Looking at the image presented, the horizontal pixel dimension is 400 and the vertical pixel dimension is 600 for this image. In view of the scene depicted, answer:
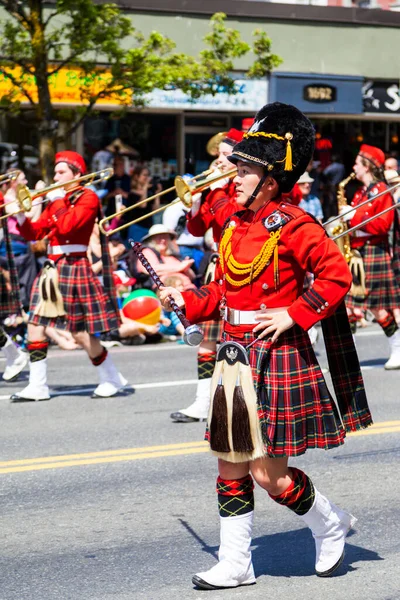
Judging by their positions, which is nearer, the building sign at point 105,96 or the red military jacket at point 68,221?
the red military jacket at point 68,221

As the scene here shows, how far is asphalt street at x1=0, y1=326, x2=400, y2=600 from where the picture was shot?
5.06 m

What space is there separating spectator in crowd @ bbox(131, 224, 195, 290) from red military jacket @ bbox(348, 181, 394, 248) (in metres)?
2.84

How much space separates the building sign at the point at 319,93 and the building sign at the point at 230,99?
3.18 ft

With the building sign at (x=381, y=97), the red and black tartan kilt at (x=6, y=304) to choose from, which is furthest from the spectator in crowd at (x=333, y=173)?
the red and black tartan kilt at (x=6, y=304)

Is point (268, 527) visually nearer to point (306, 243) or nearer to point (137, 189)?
point (306, 243)

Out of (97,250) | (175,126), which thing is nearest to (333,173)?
(175,126)

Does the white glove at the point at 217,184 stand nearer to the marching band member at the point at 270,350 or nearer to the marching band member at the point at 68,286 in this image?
the marching band member at the point at 68,286

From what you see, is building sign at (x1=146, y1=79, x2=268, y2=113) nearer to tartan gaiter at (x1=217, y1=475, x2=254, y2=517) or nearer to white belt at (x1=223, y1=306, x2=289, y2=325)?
white belt at (x1=223, y1=306, x2=289, y2=325)

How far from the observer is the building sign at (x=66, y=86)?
585 inches

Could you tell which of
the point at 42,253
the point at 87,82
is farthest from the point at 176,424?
the point at 87,82

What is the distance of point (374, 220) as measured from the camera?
34.3ft

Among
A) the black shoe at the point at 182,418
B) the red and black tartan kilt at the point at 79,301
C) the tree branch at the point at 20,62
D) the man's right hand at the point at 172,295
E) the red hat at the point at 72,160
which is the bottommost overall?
the black shoe at the point at 182,418

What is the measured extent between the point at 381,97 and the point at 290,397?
1656cm

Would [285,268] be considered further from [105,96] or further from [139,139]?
[139,139]
